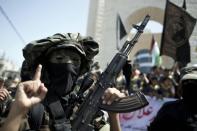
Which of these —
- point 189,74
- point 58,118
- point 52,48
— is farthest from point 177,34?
point 58,118

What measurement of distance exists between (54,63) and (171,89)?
544 cm

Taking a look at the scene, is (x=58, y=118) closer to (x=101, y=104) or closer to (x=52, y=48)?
(x=101, y=104)

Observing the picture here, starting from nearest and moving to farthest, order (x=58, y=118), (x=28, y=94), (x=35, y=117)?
(x=28, y=94) → (x=35, y=117) → (x=58, y=118)

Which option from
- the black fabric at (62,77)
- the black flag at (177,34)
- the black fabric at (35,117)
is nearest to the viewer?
the black fabric at (35,117)

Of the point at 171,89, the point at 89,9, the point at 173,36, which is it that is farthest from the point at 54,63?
the point at 89,9

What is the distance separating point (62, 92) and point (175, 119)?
1.00 m

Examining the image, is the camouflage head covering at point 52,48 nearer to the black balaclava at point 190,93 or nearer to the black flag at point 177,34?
the black balaclava at point 190,93

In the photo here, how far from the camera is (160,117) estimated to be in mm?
3090

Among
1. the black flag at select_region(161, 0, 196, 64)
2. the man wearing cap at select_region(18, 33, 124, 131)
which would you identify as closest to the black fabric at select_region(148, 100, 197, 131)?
the man wearing cap at select_region(18, 33, 124, 131)

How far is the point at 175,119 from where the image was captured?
3006 mm

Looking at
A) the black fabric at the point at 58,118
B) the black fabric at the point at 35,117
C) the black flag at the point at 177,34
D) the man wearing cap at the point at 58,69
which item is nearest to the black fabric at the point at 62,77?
the man wearing cap at the point at 58,69

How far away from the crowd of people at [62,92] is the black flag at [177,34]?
570cm

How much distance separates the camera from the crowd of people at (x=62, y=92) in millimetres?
1759

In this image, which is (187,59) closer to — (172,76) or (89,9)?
(172,76)
